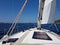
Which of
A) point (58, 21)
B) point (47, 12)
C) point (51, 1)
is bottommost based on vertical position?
point (58, 21)

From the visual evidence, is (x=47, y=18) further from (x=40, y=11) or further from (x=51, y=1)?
(x=40, y=11)

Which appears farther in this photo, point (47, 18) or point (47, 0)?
point (47, 0)

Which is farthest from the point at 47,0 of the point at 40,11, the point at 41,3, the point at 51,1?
the point at 40,11

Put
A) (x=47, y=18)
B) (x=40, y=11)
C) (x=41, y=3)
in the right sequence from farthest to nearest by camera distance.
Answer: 1. (x=40, y=11)
2. (x=41, y=3)
3. (x=47, y=18)

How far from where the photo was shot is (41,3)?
31.9ft

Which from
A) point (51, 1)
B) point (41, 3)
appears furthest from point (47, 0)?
point (41, 3)

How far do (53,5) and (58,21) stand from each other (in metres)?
1.10

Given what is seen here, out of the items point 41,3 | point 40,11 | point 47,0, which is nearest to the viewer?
point 47,0

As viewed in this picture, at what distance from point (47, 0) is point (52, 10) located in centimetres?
78

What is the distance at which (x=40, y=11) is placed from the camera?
1082 centimetres

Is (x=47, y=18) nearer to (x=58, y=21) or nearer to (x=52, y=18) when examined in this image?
(x=52, y=18)

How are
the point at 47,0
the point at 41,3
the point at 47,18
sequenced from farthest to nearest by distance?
the point at 41,3, the point at 47,0, the point at 47,18

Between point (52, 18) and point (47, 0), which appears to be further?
point (47, 0)

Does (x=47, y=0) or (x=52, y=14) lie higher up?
(x=47, y=0)
